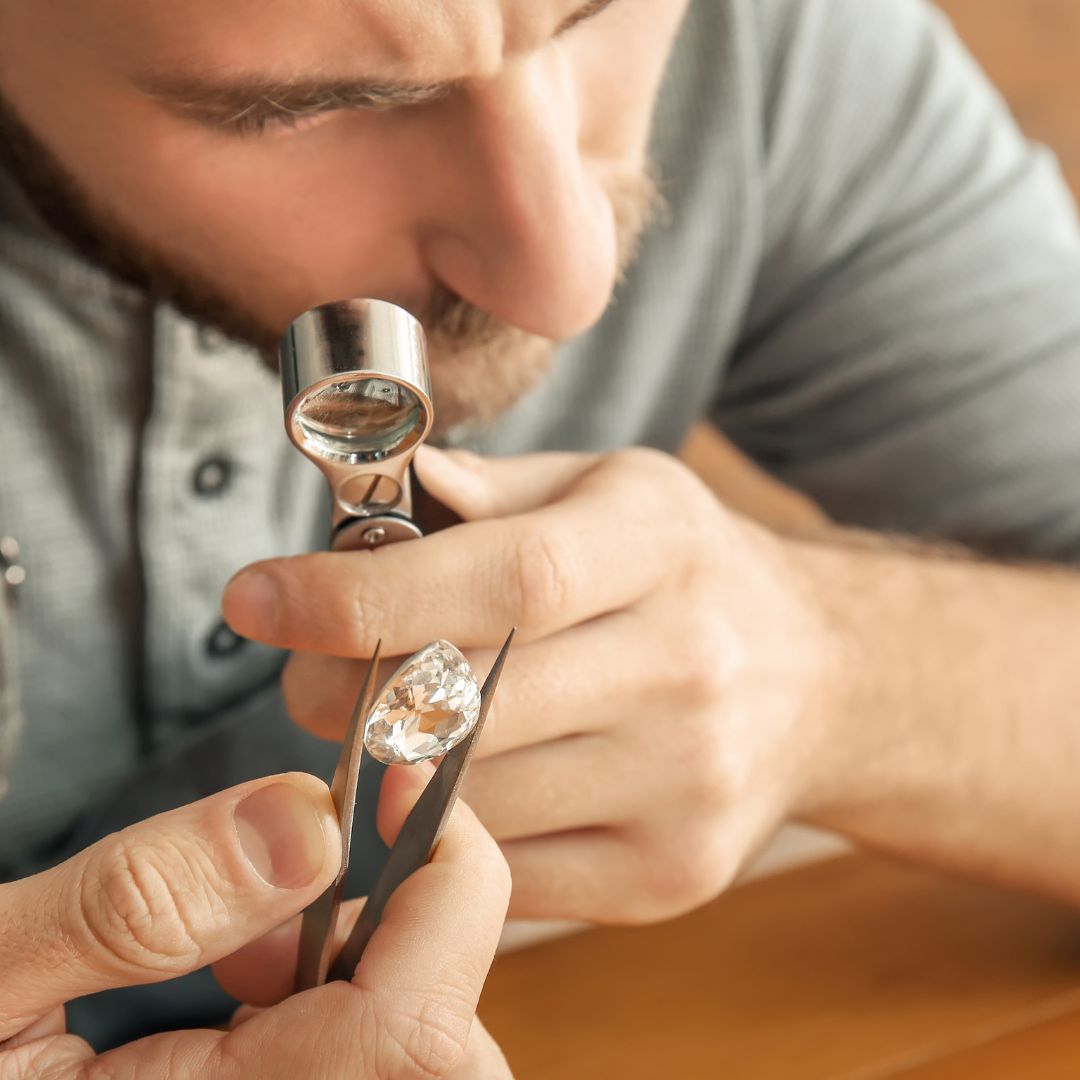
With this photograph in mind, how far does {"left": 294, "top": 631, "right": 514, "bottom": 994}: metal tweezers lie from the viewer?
45cm

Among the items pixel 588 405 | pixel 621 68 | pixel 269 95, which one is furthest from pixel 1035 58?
pixel 269 95

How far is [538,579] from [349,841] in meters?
0.16

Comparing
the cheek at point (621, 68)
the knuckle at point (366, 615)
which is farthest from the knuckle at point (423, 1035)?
the cheek at point (621, 68)

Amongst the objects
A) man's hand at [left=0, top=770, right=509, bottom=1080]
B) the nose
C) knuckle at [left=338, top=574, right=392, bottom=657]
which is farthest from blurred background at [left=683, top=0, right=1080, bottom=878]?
man's hand at [left=0, top=770, right=509, bottom=1080]

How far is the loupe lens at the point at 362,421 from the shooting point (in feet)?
1.64

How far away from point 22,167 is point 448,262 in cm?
27

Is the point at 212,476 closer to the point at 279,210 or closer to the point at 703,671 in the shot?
the point at 279,210

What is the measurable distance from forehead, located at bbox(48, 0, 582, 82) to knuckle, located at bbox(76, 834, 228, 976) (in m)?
0.34

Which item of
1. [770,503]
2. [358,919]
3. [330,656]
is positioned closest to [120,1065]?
[358,919]

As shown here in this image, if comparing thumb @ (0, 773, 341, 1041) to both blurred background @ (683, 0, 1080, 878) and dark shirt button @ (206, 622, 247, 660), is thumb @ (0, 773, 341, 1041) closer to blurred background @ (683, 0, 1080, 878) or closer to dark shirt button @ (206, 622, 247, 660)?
dark shirt button @ (206, 622, 247, 660)

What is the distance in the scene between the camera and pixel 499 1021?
2.47 feet

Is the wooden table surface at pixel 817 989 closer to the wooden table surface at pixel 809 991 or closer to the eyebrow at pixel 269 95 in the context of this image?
the wooden table surface at pixel 809 991

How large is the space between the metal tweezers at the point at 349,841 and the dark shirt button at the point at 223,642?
460 millimetres

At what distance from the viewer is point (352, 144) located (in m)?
0.62
